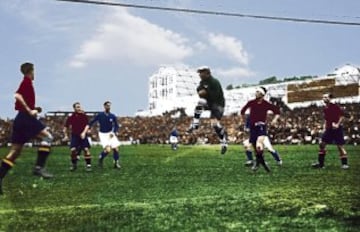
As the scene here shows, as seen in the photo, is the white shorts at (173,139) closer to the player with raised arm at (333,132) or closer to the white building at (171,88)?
the white building at (171,88)

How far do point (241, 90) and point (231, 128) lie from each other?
0.62 metres

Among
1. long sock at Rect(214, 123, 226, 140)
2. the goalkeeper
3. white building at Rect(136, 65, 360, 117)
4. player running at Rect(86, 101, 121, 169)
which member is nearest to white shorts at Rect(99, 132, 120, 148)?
player running at Rect(86, 101, 121, 169)

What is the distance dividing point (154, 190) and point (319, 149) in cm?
236

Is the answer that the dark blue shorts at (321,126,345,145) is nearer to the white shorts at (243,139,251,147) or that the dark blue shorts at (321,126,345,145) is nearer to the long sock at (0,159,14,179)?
the white shorts at (243,139,251,147)

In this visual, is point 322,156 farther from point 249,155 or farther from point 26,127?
point 26,127

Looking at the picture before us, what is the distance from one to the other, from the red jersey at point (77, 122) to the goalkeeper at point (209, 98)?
80 centimetres

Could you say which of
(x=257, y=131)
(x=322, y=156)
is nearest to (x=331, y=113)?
(x=322, y=156)

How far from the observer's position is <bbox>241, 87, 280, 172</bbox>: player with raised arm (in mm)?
5207

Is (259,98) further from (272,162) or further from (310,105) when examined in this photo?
(272,162)

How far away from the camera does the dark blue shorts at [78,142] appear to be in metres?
4.65

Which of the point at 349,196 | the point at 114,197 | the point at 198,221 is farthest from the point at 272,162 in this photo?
the point at 198,221

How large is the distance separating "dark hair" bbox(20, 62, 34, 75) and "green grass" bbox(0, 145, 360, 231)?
48 centimetres

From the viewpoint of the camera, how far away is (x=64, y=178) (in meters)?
4.54

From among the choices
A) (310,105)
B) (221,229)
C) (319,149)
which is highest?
(310,105)
